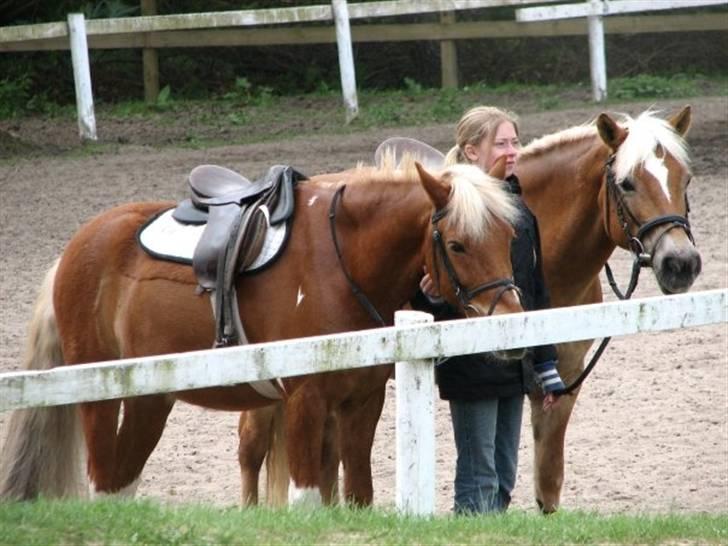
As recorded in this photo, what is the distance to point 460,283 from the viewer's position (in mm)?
5582

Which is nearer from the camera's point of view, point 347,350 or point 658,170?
point 347,350

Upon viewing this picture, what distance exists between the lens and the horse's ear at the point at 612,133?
6547 mm

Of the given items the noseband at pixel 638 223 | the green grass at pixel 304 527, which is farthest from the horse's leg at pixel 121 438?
the noseband at pixel 638 223

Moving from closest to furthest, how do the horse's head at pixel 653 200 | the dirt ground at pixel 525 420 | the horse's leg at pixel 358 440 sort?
the horse's leg at pixel 358 440, the horse's head at pixel 653 200, the dirt ground at pixel 525 420

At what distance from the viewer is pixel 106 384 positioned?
4676 millimetres

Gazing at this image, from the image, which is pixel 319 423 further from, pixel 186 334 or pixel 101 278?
pixel 101 278

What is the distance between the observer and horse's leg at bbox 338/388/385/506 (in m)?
6.04

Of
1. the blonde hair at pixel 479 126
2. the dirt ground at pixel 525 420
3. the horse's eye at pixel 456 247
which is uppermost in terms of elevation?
the blonde hair at pixel 479 126

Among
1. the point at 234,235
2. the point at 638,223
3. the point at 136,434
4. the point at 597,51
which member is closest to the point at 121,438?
the point at 136,434

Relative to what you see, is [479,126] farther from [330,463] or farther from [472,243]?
[330,463]

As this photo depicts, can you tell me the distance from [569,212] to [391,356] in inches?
76.3

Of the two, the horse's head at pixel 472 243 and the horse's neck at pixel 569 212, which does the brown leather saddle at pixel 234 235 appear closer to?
the horse's head at pixel 472 243

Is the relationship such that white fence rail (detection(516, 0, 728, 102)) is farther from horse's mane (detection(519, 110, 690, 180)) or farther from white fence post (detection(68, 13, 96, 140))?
horse's mane (detection(519, 110, 690, 180))

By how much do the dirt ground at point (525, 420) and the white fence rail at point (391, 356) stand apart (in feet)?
6.51
